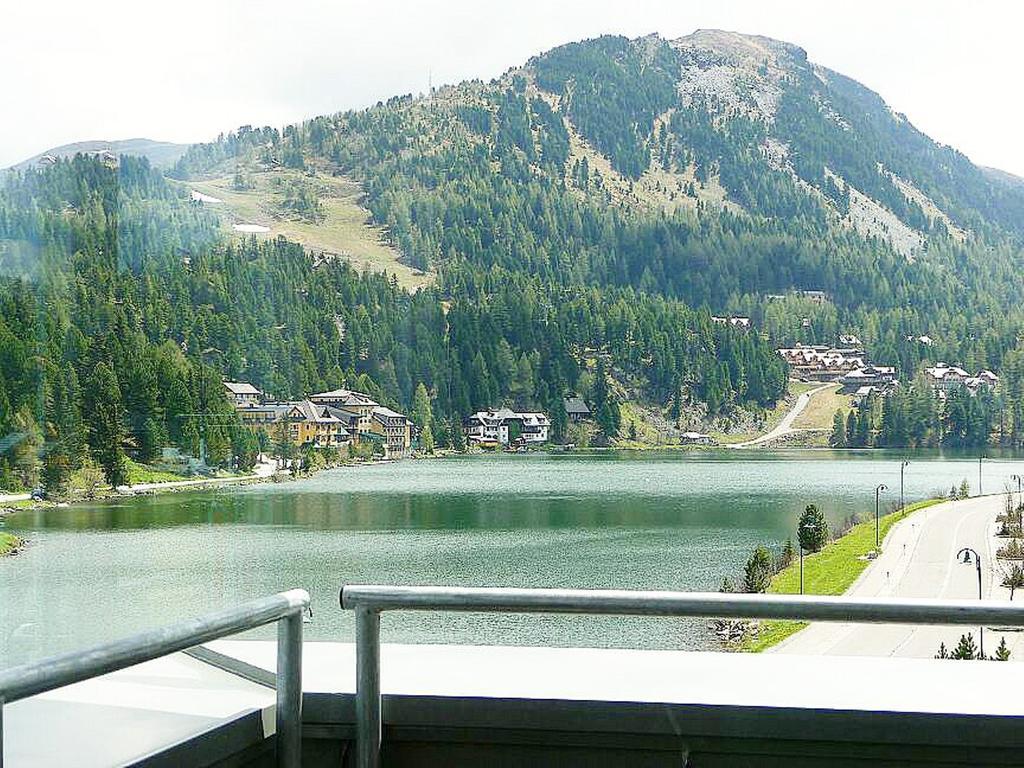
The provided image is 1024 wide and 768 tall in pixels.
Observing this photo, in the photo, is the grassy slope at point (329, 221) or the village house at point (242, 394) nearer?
the village house at point (242, 394)

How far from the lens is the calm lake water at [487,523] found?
4.37 metres

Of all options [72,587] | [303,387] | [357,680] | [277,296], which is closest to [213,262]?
[277,296]

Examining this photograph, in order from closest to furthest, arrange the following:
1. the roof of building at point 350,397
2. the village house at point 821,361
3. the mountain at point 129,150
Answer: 1. the mountain at point 129,150
2. the roof of building at point 350,397
3. the village house at point 821,361

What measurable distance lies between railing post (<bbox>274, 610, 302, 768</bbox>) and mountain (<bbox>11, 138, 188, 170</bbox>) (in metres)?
2.39

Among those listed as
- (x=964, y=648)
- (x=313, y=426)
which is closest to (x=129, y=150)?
(x=313, y=426)

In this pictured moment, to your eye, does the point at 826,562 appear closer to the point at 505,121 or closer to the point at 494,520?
the point at 494,520

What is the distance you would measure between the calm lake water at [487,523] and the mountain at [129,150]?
1173mm

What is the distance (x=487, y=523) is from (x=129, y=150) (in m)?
1.97

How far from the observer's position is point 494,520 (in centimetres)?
486

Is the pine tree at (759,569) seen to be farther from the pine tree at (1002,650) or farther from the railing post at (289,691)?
the railing post at (289,691)

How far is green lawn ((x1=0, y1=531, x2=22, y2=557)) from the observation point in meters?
3.71

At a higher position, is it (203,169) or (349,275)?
(203,169)

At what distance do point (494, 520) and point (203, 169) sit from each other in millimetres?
1760

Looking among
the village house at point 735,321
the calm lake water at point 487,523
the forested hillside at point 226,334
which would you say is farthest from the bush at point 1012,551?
the village house at point 735,321
